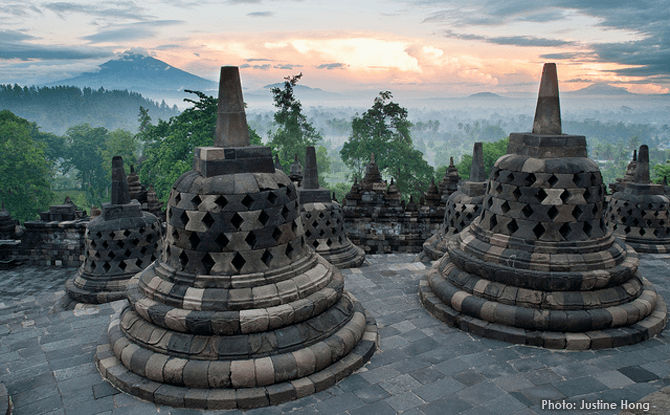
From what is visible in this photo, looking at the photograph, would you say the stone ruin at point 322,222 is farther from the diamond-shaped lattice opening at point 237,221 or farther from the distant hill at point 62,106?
the distant hill at point 62,106

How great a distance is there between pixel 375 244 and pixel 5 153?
34.5m

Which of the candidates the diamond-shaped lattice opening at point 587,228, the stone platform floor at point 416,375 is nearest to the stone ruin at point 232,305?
the stone platform floor at point 416,375

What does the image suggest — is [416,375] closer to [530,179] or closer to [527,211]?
[527,211]

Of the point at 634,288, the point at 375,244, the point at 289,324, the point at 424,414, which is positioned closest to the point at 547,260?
the point at 634,288

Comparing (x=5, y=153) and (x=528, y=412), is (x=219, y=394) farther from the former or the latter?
(x=5, y=153)

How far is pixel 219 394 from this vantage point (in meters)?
4.87

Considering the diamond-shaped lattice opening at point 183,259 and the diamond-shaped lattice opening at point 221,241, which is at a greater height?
the diamond-shaped lattice opening at point 221,241

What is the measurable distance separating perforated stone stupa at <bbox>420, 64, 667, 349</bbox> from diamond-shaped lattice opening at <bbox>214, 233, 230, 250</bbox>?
3.59 metres

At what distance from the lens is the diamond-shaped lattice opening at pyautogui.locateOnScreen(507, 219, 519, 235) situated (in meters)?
6.88

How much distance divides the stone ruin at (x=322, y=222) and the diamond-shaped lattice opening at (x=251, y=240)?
518 centimetres

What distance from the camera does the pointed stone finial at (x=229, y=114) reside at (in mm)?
5812

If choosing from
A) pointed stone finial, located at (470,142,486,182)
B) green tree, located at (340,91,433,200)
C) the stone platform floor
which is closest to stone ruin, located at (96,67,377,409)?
the stone platform floor

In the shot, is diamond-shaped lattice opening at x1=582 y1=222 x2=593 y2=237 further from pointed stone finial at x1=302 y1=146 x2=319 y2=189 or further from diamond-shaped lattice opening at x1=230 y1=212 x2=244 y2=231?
pointed stone finial at x1=302 y1=146 x2=319 y2=189

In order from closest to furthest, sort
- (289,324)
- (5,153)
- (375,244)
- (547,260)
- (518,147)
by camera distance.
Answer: (289,324)
(547,260)
(518,147)
(375,244)
(5,153)
